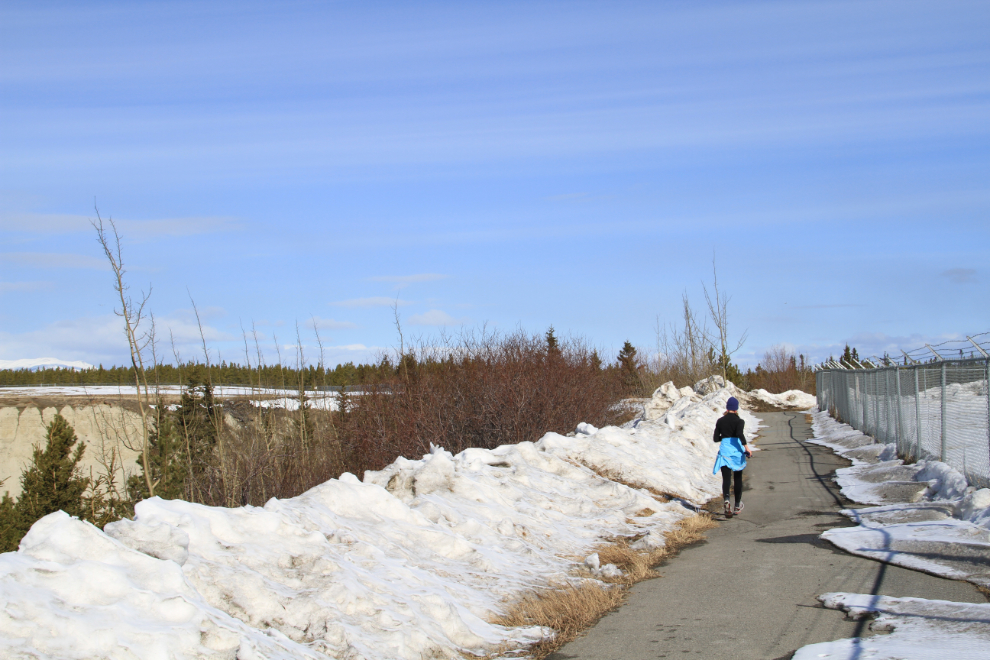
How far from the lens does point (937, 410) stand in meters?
14.6

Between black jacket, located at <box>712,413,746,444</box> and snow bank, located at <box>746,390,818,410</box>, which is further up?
black jacket, located at <box>712,413,746,444</box>

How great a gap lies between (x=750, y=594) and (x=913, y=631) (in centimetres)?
180

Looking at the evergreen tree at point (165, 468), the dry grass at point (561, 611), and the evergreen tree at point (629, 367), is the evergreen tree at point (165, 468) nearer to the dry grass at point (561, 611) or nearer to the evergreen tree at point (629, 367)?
the dry grass at point (561, 611)

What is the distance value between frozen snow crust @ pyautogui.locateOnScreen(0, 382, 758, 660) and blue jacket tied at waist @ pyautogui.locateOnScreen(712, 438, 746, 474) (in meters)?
1.29

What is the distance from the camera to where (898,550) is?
8.88 metres

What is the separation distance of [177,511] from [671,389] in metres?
38.9

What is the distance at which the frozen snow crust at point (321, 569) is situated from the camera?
4.38m

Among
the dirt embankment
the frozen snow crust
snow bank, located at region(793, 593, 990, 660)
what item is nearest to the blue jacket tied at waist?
the frozen snow crust

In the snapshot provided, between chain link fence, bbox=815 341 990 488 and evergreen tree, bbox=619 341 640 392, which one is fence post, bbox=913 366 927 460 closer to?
chain link fence, bbox=815 341 990 488

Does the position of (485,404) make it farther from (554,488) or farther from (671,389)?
(671,389)

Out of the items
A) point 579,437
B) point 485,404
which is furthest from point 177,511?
point 485,404

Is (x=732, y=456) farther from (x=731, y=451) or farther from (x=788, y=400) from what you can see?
(x=788, y=400)

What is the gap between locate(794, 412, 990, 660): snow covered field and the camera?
219 inches

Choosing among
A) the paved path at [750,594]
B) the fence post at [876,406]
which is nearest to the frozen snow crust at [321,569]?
the paved path at [750,594]
